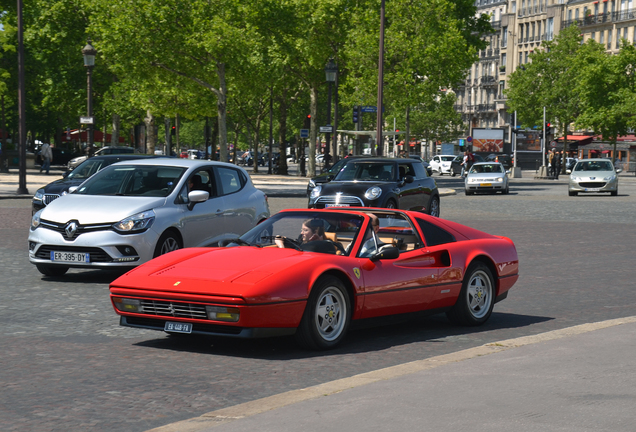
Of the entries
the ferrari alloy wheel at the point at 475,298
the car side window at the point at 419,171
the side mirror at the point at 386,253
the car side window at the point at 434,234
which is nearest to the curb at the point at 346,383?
the ferrari alloy wheel at the point at 475,298

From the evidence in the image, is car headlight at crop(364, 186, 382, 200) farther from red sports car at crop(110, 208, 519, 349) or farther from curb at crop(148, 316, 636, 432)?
curb at crop(148, 316, 636, 432)

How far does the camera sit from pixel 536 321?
9.90m

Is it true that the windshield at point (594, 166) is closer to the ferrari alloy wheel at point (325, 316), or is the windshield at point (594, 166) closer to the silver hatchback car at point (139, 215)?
the silver hatchback car at point (139, 215)

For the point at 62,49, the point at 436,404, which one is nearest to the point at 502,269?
the point at 436,404

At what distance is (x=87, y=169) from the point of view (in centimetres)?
2094

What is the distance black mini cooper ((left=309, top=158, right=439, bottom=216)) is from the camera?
874 inches

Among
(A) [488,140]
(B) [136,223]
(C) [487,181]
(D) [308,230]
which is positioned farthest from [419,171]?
(A) [488,140]

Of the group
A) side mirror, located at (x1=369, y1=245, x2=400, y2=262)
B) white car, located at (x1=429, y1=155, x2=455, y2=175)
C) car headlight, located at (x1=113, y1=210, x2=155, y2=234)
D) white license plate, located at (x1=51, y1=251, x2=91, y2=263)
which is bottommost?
white car, located at (x1=429, y1=155, x2=455, y2=175)

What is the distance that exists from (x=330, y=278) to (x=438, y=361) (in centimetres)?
113

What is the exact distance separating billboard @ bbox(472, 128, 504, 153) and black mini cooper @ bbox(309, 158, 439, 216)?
62.6 meters

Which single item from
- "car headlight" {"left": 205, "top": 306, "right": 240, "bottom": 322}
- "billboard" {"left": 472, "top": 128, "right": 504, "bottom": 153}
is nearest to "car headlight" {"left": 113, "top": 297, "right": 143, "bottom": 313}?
"car headlight" {"left": 205, "top": 306, "right": 240, "bottom": 322}

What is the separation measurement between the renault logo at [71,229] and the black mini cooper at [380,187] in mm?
10284

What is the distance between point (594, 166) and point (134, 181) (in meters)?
32.2

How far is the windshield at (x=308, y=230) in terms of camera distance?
873 cm
